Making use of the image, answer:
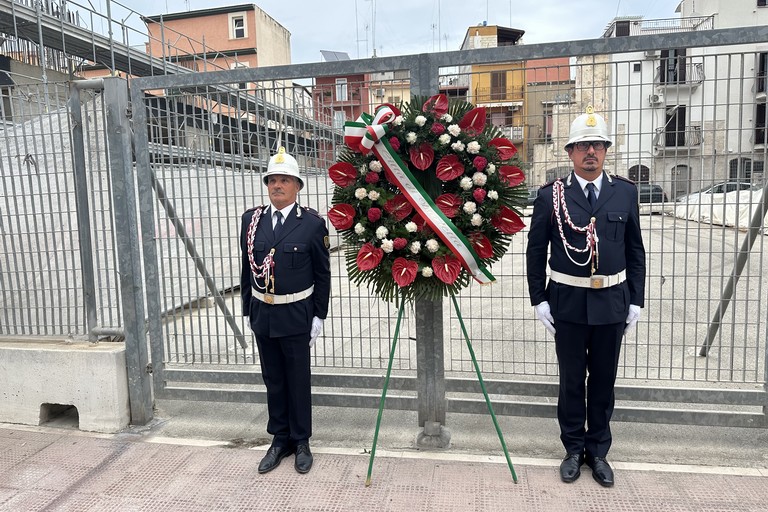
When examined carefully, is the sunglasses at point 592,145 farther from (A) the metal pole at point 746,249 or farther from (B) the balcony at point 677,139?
(A) the metal pole at point 746,249

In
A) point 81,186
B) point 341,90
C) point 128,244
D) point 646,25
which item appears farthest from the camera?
point 646,25

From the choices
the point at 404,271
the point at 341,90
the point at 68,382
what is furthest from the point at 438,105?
the point at 68,382

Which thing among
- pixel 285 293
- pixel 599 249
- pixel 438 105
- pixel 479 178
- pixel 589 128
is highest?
pixel 438 105

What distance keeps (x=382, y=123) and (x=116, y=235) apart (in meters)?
2.30

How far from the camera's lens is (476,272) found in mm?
2986

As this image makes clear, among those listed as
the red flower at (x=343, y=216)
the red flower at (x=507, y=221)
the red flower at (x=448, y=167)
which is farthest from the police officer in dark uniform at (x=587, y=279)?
the red flower at (x=343, y=216)

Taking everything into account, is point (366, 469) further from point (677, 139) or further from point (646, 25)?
point (646, 25)

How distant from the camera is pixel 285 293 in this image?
3172 mm

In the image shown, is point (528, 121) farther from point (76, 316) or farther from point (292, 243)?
point (76, 316)

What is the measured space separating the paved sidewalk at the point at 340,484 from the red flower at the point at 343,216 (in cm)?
157

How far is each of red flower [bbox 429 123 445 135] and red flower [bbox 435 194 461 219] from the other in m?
0.36

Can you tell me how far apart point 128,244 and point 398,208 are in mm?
2158

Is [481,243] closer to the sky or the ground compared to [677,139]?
closer to the ground

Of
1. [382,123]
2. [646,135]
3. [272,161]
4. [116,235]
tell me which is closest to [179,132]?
[116,235]
